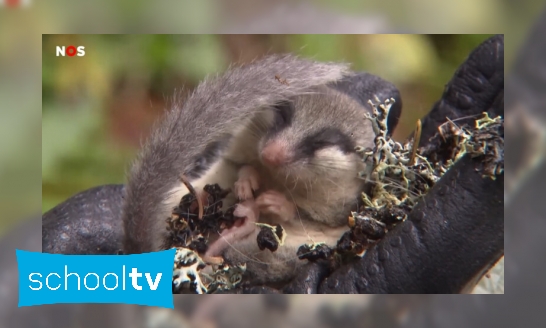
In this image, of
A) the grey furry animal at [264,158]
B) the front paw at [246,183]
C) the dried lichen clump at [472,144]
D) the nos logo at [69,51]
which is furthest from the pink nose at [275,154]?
the nos logo at [69,51]

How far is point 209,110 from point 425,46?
0.78 m

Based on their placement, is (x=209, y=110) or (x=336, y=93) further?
(x=336, y=93)

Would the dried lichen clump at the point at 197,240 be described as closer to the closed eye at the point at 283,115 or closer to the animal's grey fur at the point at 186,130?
the animal's grey fur at the point at 186,130

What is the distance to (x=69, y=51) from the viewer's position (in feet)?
5.98

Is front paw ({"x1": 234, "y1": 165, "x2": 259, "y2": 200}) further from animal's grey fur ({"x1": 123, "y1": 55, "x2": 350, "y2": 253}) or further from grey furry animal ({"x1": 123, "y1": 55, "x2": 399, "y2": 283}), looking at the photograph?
animal's grey fur ({"x1": 123, "y1": 55, "x2": 350, "y2": 253})

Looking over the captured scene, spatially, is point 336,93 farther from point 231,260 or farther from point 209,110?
point 231,260

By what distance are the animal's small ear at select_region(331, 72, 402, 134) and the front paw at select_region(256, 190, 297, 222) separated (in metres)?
0.49

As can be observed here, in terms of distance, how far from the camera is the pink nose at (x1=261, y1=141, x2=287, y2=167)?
2.04 meters

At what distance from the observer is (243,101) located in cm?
183

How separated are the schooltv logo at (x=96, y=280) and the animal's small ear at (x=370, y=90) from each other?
101cm

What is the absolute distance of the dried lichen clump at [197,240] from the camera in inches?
69.2

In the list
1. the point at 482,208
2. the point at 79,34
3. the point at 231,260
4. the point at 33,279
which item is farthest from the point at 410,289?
the point at 79,34

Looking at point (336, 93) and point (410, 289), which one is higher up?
point (336, 93)

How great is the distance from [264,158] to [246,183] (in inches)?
5.2
